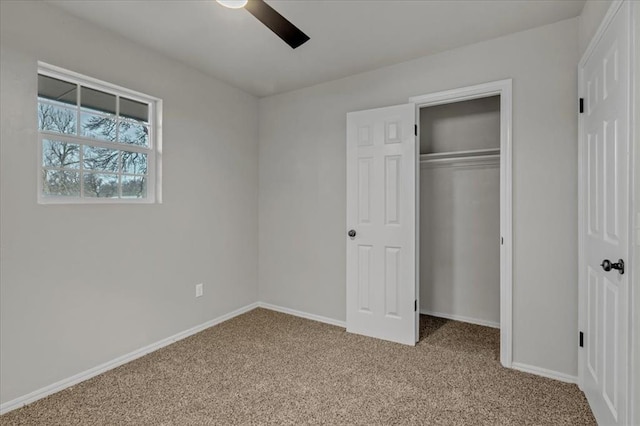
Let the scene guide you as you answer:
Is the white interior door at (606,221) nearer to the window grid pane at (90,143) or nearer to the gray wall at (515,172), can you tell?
the gray wall at (515,172)

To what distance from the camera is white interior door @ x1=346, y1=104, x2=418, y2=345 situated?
2912mm

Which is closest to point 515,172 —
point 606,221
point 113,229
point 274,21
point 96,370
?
point 606,221

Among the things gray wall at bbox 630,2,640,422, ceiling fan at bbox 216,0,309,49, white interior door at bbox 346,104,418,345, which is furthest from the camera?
white interior door at bbox 346,104,418,345

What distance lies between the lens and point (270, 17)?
1536mm

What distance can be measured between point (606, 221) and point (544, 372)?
128 centimetres

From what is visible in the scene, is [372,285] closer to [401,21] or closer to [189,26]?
[401,21]

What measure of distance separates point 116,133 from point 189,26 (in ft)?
3.32

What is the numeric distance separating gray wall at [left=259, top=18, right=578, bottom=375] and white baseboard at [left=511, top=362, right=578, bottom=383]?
3 centimetres

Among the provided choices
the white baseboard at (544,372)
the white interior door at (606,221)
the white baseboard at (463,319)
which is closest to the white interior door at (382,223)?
the white baseboard at (544,372)

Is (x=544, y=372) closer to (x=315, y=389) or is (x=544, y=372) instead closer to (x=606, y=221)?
(x=606, y=221)

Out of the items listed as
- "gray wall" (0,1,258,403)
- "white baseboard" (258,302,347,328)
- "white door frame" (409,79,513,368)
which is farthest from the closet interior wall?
"gray wall" (0,1,258,403)

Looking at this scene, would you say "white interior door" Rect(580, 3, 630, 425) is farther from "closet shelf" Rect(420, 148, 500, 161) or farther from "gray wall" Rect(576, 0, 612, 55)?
"closet shelf" Rect(420, 148, 500, 161)

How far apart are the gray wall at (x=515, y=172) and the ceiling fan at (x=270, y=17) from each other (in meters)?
1.64

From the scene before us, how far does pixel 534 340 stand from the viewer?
244 centimetres
